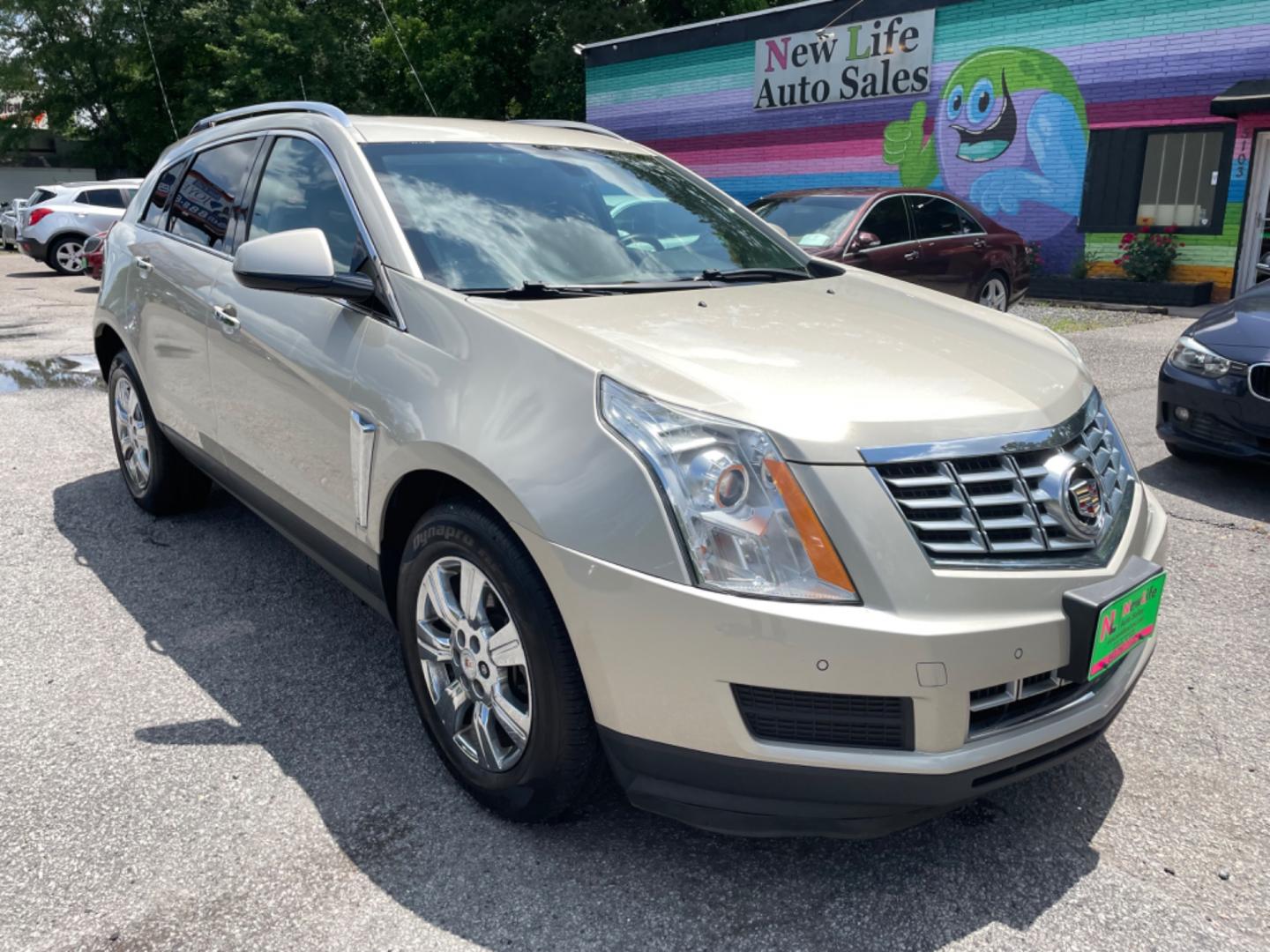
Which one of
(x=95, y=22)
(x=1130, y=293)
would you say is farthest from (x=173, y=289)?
(x=95, y=22)

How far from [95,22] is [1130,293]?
1570 inches

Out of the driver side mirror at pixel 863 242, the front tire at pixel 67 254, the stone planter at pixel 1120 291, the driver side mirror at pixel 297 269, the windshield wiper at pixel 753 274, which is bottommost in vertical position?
the stone planter at pixel 1120 291

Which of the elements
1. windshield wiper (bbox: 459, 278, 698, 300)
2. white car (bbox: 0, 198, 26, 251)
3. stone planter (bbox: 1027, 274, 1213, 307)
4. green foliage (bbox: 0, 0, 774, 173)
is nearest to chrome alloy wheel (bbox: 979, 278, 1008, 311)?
stone planter (bbox: 1027, 274, 1213, 307)

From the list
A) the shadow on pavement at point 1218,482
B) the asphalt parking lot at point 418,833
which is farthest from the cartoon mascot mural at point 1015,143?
the asphalt parking lot at point 418,833

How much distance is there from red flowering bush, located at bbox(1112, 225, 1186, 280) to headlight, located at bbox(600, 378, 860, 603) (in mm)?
14582

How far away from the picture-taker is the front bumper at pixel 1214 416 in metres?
5.36

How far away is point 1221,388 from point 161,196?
5334mm

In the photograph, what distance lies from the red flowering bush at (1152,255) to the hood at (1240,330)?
30.6 feet

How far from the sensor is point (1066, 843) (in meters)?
2.62

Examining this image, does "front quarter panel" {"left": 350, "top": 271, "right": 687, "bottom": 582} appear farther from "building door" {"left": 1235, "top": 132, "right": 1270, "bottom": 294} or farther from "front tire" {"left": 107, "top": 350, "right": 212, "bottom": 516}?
"building door" {"left": 1235, "top": 132, "right": 1270, "bottom": 294}

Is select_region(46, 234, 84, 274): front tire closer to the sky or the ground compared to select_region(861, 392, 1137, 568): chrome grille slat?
closer to the ground

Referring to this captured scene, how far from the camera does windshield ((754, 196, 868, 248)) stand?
9445 mm

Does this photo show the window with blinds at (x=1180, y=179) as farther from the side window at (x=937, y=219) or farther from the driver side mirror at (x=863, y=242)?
the driver side mirror at (x=863, y=242)

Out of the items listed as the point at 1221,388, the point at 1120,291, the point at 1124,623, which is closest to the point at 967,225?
the point at 1120,291
